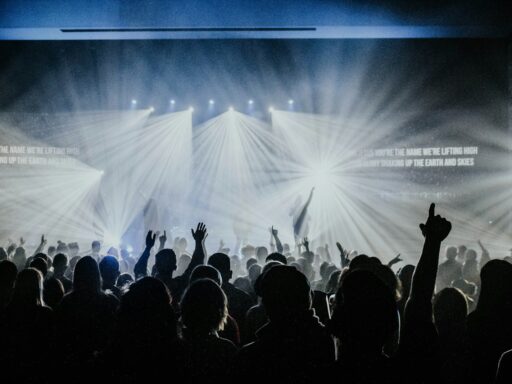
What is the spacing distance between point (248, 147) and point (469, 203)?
25.3ft

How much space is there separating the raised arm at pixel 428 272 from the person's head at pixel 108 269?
2869 millimetres

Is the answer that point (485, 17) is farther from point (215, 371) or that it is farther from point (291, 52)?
point (215, 371)

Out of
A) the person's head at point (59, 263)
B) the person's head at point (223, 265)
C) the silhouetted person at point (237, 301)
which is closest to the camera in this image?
the silhouetted person at point (237, 301)

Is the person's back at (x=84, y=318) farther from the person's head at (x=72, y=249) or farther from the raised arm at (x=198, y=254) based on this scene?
the person's head at (x=72, y=249)

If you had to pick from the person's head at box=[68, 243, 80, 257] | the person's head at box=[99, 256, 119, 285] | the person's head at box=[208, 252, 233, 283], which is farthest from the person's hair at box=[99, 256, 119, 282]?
the person's head at box=[68, 243, 80, 257]

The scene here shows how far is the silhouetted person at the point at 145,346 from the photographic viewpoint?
219cm

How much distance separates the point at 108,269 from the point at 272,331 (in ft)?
8.60

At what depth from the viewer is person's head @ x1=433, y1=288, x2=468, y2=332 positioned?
3.06 m

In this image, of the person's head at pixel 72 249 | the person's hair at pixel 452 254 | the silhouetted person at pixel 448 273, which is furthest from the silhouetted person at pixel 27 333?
the person's head at pixel 72 249

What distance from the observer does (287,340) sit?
6.45 ft

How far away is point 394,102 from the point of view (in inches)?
542

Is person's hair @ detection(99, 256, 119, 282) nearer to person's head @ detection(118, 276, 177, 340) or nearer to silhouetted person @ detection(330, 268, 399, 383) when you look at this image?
person's head @ detection(118, 276, 177, 340)

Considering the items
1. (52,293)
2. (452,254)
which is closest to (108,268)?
(52,293)

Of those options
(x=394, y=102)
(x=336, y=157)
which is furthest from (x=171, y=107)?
(x=394, y=102)
